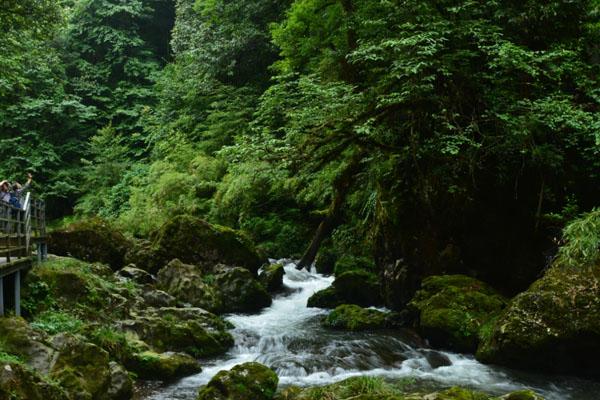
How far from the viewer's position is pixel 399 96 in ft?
37.7

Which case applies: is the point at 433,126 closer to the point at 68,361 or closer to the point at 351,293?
the point at 351,293

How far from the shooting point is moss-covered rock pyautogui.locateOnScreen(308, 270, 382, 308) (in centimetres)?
1428

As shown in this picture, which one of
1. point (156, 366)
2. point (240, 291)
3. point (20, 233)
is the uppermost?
point (20, 233)

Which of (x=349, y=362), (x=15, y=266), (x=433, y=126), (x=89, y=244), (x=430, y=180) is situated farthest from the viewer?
(x=89, y=244)

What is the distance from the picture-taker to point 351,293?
14344 mm

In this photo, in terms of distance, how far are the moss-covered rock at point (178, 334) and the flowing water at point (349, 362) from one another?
0.99 feet

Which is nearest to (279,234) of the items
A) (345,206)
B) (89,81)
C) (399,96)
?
(345,206)

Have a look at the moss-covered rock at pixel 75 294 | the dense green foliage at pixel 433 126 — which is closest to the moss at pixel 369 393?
the moss-covered rock at pixel 75 294

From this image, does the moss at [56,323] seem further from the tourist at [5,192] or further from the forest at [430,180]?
the tourist at [5,192]

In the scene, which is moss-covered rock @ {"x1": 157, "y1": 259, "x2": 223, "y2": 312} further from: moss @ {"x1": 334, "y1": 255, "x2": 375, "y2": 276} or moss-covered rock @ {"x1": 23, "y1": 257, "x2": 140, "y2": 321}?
moss @ {"x1": 334, "y1": 255, "x2": 375, "y2": 276}

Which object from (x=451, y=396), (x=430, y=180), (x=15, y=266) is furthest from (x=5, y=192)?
(x=451, y=396)

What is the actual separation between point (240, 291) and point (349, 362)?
5070 mm

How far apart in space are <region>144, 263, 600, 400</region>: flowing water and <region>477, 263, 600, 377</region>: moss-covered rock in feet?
0.88

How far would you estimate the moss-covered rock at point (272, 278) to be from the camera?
15.6m
